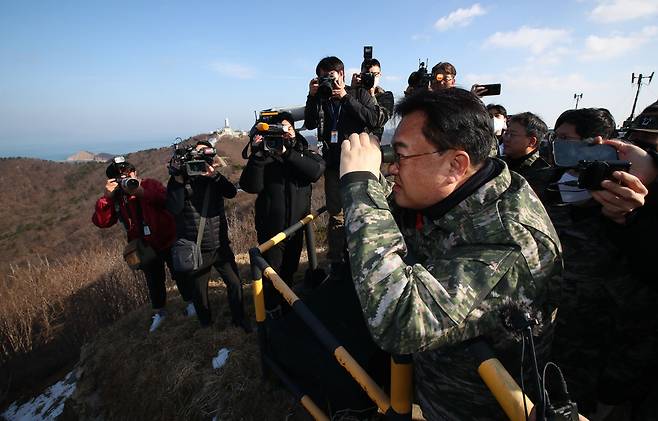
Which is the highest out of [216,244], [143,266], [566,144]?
[566,144]

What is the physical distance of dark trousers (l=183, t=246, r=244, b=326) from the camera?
4.04 meters

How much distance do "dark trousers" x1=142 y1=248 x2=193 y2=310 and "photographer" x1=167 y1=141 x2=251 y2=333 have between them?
29 centimetres

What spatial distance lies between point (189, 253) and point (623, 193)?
12.3 ft

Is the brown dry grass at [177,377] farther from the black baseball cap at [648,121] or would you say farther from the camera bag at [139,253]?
the black baseball cap at [648,121]

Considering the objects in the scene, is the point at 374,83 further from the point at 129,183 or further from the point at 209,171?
the point at 129,183

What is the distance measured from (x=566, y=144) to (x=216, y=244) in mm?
3525

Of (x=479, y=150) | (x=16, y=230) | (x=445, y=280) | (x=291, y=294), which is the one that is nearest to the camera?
(x=445, y=280)

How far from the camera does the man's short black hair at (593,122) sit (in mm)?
2711

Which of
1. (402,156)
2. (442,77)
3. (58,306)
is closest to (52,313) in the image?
(58,306)

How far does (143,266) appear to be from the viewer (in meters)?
4.24

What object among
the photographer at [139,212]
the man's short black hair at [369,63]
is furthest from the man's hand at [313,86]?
the photographer at [139,212]

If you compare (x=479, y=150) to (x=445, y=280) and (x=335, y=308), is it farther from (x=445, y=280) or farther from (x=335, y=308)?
(x=335, y=308)

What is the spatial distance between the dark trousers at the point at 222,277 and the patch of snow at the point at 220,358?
1.36 feet

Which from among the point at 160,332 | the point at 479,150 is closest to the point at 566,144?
the point at 479,150
